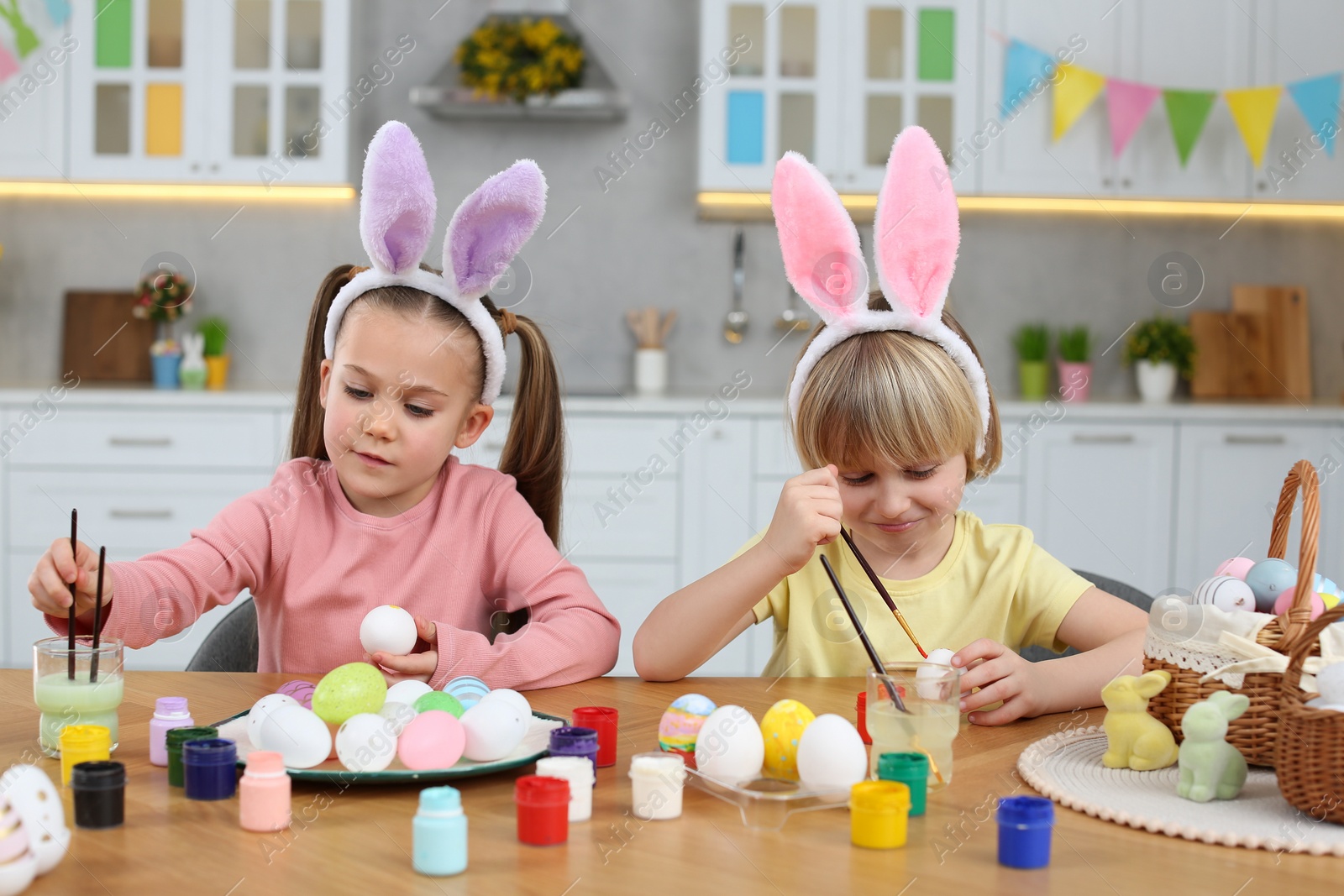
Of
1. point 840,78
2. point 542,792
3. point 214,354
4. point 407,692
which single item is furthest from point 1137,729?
point 214,354

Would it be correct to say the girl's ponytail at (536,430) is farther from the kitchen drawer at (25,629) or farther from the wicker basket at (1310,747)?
the kitchen drawer at (25,629)

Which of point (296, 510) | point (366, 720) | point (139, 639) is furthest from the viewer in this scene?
point (296, 510)

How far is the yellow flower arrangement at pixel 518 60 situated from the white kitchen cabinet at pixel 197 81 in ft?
1.17

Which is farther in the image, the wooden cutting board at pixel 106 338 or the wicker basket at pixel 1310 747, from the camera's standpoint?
the wooden cutting board at pixel 106 338

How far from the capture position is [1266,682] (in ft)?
2.87

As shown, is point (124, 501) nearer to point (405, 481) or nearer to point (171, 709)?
point (405, 481)

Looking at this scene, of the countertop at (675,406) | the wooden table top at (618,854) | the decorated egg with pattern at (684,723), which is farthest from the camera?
the countertop at (675,406)

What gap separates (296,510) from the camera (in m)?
1.46

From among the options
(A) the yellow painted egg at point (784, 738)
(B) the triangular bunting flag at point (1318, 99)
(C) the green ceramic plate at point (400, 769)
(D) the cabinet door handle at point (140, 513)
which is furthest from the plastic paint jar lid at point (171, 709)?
(B) the triangular bunting flag at point (1318, 99)

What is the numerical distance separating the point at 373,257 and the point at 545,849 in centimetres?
80

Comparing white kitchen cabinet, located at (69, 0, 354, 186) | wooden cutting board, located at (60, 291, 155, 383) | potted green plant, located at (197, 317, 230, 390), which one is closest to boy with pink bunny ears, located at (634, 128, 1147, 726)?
white kitchen cabinet, located at (69, 0, 354, 186)

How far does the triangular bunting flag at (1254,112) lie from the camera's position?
342 cm

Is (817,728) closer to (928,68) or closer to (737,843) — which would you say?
(737,843)

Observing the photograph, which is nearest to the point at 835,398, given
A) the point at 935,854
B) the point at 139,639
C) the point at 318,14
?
the point at 935,854
